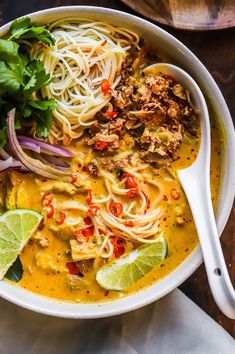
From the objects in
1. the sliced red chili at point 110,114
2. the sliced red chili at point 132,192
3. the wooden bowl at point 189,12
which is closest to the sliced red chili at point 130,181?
the sliced red chili at point 132,192

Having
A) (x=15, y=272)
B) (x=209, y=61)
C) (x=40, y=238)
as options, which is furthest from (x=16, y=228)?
(x=209, y=61)

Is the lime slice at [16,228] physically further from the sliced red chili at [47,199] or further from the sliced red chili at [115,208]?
the sliced red chili at [115,208]

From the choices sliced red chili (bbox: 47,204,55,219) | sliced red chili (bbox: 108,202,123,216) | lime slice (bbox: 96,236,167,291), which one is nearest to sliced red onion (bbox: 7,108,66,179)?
sliced red chili (bbox: 47,204,55,219)

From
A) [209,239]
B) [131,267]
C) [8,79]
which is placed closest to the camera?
[8,79]

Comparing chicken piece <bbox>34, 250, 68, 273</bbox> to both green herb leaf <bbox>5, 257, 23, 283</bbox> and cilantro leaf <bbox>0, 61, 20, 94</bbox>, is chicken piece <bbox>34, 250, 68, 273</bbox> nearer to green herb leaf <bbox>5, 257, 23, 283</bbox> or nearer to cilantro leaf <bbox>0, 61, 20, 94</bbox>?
green herb leaf <bbox>5, 257, 23, 283</bbox>

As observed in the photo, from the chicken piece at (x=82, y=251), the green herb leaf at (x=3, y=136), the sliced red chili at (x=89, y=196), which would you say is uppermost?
the green herb leaf at (x=3, y=136)

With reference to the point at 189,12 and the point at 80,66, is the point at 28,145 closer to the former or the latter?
the point at 80,66

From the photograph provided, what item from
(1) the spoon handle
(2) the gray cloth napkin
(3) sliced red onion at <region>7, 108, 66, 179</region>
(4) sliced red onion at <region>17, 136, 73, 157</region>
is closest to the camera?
Answer: (1) the spoon handle
